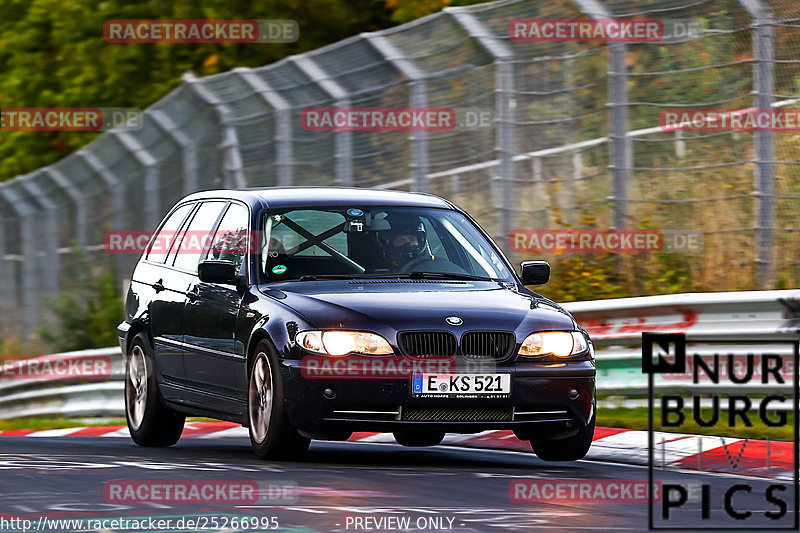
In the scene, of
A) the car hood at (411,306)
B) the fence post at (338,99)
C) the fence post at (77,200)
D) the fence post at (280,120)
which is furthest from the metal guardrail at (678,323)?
the fence post at (77,200)

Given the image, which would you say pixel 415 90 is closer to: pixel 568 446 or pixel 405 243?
pixel 405 243

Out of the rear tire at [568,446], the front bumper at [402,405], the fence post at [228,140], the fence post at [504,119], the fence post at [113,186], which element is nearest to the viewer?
the front bumper at [402,405]

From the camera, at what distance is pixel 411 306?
10.5 meters

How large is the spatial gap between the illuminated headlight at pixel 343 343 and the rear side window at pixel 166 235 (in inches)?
125

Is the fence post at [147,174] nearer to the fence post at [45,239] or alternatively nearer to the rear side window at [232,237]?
the fence post at [45,239]

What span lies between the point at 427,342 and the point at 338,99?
8127 mm

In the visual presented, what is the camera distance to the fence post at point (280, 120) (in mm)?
18906

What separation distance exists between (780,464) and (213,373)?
344 centimetres

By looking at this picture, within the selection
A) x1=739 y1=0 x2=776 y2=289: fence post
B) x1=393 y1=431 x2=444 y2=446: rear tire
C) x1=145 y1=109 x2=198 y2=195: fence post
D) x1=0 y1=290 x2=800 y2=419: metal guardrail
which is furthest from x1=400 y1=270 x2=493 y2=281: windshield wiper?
x1=145 y1=109 x2=198 y2=195: fence post

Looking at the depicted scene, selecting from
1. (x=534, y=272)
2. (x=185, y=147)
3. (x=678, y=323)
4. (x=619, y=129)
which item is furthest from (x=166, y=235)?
(x=185, y=147)

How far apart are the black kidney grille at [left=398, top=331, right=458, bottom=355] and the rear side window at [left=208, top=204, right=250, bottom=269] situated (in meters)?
1.65

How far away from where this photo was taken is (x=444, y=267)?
461 inches

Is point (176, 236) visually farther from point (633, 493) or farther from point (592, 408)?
point (633, 493)

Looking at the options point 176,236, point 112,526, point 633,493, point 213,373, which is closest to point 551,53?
point 176,236
